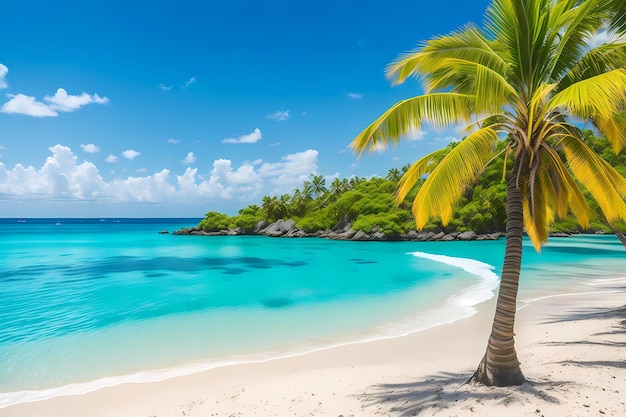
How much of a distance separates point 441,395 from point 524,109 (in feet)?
14.8

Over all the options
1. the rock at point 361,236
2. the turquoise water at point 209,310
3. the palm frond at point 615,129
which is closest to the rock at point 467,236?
the rock at point 361,236

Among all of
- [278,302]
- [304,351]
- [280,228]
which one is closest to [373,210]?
[280,228]

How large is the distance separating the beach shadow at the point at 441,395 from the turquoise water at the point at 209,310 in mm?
4079

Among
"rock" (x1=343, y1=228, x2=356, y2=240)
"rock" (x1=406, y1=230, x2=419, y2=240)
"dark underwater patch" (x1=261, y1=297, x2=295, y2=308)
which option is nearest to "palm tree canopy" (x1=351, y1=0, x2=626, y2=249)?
"dark underwater patch" (x1=261, y1=297, x2=295, y2=308)

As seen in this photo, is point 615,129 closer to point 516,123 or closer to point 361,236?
point 516,123

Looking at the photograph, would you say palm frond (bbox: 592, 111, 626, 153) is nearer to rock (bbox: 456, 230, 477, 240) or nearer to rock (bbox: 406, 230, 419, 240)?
rock (bbox: 406, 230, 419, 240)

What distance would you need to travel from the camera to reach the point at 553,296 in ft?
50.5

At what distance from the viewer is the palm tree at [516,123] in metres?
4.84

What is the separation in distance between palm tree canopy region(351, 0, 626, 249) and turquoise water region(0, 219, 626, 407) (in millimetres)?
6637

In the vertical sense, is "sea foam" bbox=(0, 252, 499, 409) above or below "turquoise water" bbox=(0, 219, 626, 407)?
above

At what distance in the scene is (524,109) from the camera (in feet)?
16.3

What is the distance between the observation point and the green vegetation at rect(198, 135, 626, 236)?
6144 centimetres

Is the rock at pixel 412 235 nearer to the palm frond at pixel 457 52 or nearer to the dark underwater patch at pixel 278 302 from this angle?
the dark underwater patch at pixel 278 302

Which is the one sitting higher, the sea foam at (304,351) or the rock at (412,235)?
the rock at (412,235)
